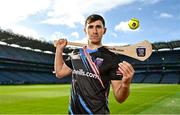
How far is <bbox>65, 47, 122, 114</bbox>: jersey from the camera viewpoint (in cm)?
476

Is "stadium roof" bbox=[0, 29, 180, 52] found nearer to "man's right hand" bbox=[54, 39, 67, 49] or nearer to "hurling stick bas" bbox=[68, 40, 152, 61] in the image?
"man's right hand" bbox=[54, 39, 67, 49]

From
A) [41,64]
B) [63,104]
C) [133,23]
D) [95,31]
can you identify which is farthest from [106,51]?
[41,64]

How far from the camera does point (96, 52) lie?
4.99 metres

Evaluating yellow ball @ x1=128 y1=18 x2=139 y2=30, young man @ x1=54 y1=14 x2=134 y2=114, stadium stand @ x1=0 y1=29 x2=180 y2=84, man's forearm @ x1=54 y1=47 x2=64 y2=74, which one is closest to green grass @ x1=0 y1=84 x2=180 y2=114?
yellow ball @ x1=128 y1=18 x2=139 y2=30

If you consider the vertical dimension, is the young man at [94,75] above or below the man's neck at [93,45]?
below

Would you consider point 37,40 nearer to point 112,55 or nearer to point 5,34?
point 5,34

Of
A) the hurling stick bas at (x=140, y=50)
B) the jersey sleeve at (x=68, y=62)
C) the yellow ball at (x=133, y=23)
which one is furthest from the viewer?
the yellow ball at (x=133, y=23)

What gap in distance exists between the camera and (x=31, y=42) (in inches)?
3844

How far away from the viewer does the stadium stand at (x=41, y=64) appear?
93.4m

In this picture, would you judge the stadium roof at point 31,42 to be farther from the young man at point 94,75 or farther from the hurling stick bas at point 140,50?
the hurling stick bas at point 140,50

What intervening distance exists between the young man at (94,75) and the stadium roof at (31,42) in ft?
256

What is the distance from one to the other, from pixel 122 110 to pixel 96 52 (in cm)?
1372

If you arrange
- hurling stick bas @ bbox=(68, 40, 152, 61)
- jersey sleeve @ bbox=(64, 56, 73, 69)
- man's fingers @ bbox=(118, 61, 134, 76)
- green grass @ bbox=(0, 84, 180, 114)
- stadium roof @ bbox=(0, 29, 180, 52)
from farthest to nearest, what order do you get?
1. stadium roof @ bbox=(0, 29, 180, 52)
2. green grass @ bbox=(0, 84, 180, 114)
3. jersey sleeve @ bbox=(64, 56, 73, 69)
4. hurling stick bas @ bbox=(68, 40, 152, 61)
5. man's fingers @ bbox=(118, 61, 134, 76)

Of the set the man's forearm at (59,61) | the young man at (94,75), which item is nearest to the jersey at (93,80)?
the young man at (94,75)
